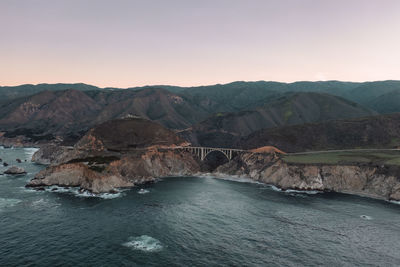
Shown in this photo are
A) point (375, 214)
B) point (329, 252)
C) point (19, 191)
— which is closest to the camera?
point (329, 252)

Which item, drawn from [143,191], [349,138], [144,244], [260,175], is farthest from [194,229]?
[349,138]

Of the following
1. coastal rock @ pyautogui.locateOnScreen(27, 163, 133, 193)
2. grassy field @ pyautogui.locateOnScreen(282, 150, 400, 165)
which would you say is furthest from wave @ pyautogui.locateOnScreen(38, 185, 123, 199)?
grassy field @ pyautogui.locateOnScreen(282, 150, 400, 165)

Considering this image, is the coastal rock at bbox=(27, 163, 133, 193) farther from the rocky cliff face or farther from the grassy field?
the grassy field

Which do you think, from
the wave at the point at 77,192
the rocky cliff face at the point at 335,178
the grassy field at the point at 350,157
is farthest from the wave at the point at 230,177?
the wave at the point at 77,192

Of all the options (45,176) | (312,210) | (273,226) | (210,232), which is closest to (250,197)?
(312,210)

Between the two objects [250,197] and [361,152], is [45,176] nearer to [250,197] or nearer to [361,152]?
[250,197]

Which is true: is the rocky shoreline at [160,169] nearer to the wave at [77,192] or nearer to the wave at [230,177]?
the wave at [77,192]
